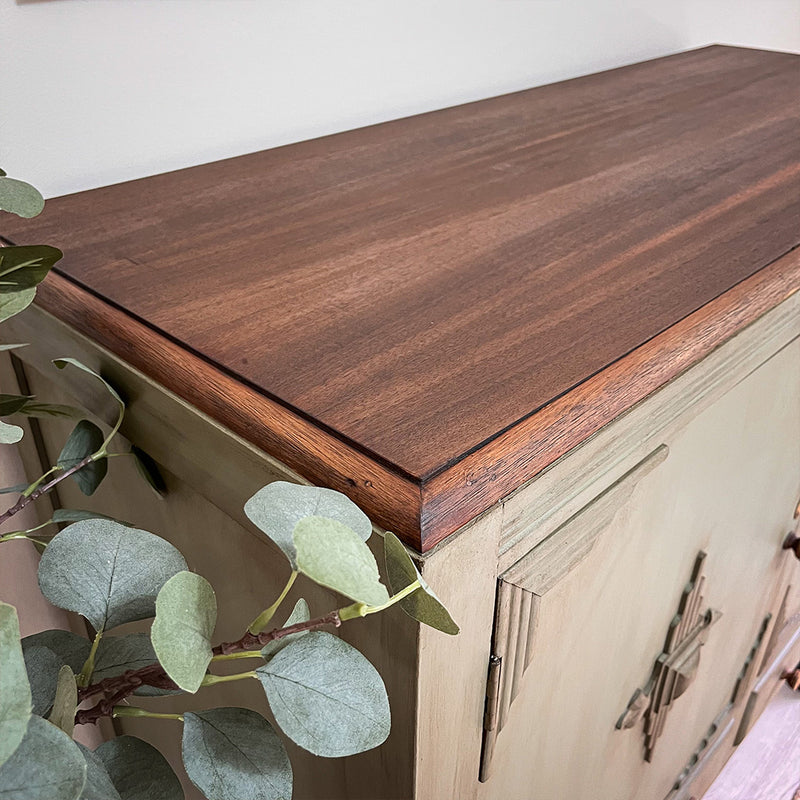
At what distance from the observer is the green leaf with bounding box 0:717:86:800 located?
24 centimetres

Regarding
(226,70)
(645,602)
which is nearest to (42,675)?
(645,602)

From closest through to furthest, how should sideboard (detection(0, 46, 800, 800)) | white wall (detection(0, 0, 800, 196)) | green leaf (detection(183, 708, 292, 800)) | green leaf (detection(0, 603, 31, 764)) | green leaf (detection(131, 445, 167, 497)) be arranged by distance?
green leaf (detection(0, 603, 31, 764)) < green leaf (detection(183, 708, 292, 800)) < sideboard (detection(0, 46, 800, 800)) < green leaf (detection(131, 445, 167, 497)) < white wall (detection(0, 0, 800, 196))

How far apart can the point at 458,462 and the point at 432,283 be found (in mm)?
196

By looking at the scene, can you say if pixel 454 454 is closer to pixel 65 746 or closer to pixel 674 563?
pixel 65 746

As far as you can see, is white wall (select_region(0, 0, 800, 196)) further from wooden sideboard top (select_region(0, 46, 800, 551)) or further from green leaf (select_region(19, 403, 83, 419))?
green leaf (select_region(19, 403, 83, 419))

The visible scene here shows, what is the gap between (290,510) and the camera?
0.97ft

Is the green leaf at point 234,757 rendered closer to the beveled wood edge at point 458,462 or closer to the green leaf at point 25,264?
the beveled wood edge at point 458,462

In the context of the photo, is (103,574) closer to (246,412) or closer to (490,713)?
(246,412)

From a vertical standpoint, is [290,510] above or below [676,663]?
above

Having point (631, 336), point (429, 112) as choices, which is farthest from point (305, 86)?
point (631, 336)

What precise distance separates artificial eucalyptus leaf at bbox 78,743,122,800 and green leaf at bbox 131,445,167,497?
0.86 feet

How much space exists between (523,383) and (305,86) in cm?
53

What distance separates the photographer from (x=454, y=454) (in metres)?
0.38

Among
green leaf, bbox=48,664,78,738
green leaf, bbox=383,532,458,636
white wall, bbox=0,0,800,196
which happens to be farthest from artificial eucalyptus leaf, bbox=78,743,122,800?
white wall, bbox=0,0,800,196
